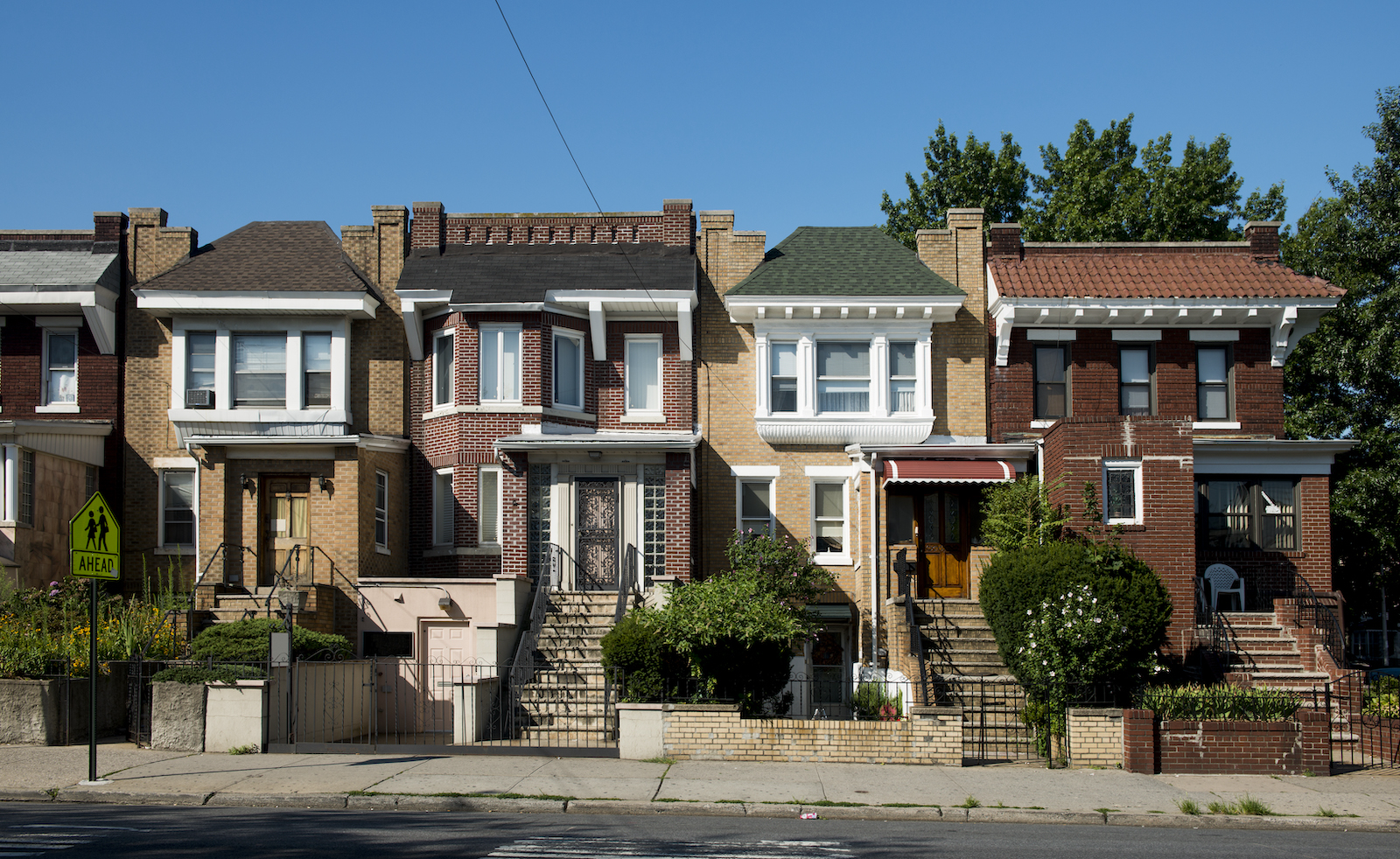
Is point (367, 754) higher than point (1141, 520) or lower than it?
lower

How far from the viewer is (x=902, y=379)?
23781 millimetres

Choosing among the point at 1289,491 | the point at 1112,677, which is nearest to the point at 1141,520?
the point at 1112,677

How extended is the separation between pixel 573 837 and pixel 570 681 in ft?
25.8

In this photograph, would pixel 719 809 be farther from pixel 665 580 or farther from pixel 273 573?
pixel 273 573

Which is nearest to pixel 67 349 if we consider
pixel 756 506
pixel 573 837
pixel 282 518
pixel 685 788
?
pixel 282 518

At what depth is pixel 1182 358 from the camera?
944 inches

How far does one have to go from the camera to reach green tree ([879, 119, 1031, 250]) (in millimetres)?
36906

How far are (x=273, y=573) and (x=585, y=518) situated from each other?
19.4 feet

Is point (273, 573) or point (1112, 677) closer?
point (1112, 677)

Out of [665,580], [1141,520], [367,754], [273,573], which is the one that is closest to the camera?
[367,754]

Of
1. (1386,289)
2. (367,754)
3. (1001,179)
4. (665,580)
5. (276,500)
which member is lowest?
(367,754)

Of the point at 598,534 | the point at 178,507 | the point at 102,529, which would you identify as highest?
the point at 178,507

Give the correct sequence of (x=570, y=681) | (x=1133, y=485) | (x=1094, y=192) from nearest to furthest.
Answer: (x=570, y=681), (x=1133, y=485), (x=1094, y=192)

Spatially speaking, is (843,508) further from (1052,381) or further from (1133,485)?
(1133,485)
